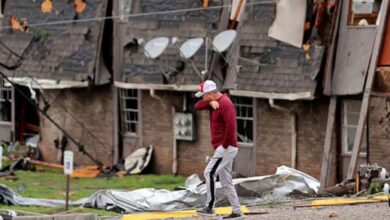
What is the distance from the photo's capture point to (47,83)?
1330 inches

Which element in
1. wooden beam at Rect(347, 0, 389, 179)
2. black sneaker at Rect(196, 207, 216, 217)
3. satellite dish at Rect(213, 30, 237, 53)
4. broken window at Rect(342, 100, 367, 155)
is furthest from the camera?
satellite dish at Rect(213, 30, 237, 53)

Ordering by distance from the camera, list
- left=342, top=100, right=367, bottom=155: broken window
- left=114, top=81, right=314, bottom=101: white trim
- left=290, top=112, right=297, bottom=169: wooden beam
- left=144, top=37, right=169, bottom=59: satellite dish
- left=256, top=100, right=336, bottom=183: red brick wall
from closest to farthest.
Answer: left=342, top=100, right=367, bottom=155: broken window, left=114, top=81, right=314, bottom=101: white trim, left=256, top=100, right=336, bottom=183: red brick wall, left=290, top=112, right=297, bottom=169: wooden beam, left=144, top=37, right=169, bottom=59: satellite dish

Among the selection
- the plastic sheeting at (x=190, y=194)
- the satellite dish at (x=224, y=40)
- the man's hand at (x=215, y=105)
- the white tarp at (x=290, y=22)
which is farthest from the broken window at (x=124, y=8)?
the man's hand at (x=215, y=105)

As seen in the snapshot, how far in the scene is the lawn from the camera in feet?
90.9

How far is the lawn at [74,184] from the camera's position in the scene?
2771cm

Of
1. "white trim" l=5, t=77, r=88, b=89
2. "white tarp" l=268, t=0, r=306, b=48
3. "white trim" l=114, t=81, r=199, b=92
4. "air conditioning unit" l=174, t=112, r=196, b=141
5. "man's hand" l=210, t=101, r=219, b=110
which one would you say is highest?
"white tarp" l=268, t=0, r=306, b=48

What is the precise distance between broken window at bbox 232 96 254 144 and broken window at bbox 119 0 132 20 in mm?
4260

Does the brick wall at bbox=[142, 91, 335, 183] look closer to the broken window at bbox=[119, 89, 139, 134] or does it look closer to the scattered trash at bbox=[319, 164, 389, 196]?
the broken window at bbox=[119, 89, 139, 134]

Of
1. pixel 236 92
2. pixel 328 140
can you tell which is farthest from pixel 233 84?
pixel 328 140

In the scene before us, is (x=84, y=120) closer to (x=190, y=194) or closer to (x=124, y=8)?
(x=124, y=8)

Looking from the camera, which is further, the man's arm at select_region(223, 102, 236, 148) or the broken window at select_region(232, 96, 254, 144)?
the broken window at select_region(232, 96, 254, 144)

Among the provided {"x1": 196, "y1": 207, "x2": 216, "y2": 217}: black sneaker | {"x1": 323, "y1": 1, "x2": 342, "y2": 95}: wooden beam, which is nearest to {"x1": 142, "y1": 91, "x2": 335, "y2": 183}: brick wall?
{"x1": 323, "y1": 1, "x2": 342, "y2": 95}: wooden beam

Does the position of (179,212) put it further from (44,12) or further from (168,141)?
(44,12)

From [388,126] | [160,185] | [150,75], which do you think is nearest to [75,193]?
[160,185]
